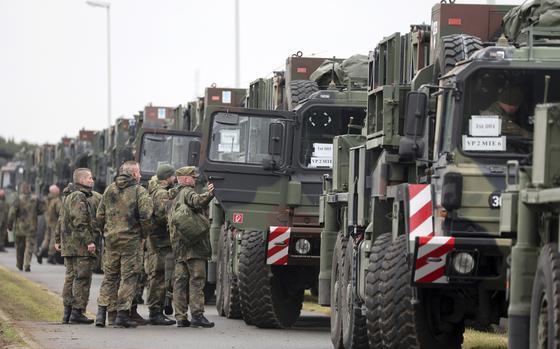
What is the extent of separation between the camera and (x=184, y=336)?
58.8 ft

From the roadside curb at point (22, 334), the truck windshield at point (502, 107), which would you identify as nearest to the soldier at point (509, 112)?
the truck windshield at point (502, 107)

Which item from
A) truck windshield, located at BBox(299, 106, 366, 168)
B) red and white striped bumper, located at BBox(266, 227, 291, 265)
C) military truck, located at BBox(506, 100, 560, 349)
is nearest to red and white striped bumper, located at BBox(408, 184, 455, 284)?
military truck, located at BBox(506, 100, 560, 349)

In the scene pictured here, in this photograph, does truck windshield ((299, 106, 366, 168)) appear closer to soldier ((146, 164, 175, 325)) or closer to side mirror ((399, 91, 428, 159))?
soldier ((146, 164, 175, 325))

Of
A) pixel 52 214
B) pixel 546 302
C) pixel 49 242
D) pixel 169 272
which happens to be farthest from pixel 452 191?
pixel 49 242

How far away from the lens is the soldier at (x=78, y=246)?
766 inches

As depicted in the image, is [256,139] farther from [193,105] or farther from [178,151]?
[193,105]

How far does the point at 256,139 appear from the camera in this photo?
67.7 feet

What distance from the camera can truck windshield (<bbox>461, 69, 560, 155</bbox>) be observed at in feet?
42.2

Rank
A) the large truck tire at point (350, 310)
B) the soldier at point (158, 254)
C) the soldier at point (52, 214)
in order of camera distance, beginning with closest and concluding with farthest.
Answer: the large truck tire at point (350, 310)
the soldier at point (158, 254)
the soldier at point (52, 214)

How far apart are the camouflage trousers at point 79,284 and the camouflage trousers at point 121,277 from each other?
0.48 metres

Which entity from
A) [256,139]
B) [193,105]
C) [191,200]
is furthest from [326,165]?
[193,105]

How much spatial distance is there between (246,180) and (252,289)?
1587mm

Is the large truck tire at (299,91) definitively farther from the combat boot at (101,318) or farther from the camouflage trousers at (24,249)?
the camouflage trousers at (24,249)

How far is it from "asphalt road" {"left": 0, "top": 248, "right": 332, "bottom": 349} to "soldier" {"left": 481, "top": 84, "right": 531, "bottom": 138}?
4738mm
